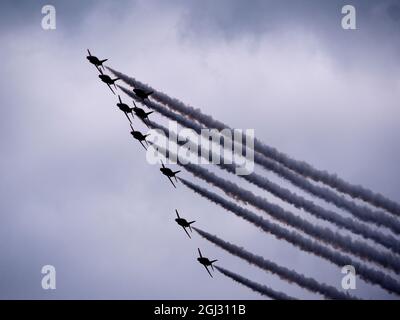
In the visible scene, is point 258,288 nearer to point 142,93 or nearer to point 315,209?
point 315,209

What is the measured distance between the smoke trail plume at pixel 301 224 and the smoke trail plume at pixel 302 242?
1.00m

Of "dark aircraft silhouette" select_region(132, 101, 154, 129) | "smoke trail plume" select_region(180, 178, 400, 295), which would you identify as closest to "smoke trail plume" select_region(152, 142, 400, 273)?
"smoke trail plume" select_region(180, 178, 400, 295)

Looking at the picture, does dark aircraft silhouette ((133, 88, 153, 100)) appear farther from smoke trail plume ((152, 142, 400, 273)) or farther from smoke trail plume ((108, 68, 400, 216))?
smoke trail plume ((152, 142, 400, 273))

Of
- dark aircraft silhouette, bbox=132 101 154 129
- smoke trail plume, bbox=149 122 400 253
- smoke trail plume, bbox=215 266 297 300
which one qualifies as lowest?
smoke trail plume, bbox=215 266 297 300

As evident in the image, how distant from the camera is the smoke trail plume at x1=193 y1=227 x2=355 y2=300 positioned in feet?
305

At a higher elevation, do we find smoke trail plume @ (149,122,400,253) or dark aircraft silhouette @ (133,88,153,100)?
dark aircraft silhouette @ (133,88,153,100)

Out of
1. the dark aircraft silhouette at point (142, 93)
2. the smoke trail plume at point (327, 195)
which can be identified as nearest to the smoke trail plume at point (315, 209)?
the smoke trail plume at point (327, 195)

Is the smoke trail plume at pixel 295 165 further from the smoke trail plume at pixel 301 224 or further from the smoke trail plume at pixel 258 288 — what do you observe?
the smoke trail plume at pixel 258 288

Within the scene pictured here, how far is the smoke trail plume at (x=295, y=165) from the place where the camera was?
3713 inches

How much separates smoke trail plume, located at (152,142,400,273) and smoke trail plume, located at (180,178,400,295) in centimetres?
100

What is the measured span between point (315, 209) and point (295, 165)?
5658mm
